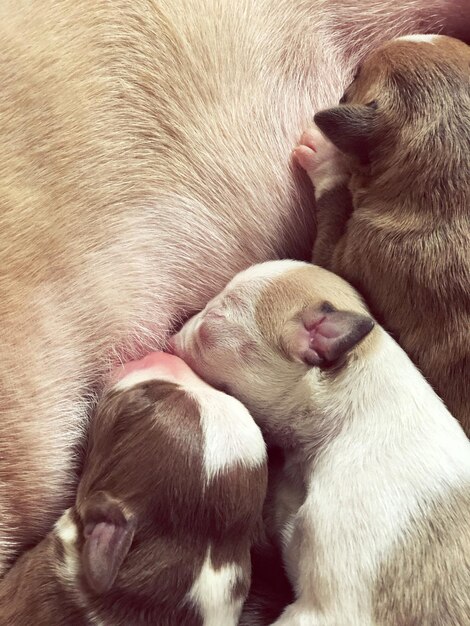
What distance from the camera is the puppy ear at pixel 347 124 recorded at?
1.63 m

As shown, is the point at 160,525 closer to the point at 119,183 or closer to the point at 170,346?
the point at 170,346

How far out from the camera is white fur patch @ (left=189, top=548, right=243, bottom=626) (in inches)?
57.4

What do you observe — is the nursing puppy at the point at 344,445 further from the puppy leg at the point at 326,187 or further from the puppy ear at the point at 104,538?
the puppy ear at the point at 104,538

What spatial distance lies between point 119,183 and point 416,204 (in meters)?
0.53

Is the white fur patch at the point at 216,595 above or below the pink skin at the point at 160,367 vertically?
below

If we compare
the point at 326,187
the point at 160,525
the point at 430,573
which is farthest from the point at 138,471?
the point at 326,187

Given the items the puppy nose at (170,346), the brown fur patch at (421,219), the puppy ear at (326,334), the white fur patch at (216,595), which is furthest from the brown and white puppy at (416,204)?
the white fur patch at (216,595)

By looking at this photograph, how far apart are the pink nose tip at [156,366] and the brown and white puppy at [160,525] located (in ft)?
0.27

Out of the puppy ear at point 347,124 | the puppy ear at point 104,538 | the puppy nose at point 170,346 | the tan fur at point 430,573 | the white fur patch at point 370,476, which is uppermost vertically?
the puppy ear at point 347,124

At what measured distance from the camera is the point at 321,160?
177cm

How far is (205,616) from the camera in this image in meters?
1.46

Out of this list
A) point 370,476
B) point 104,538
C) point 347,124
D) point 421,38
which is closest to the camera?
point 104,538

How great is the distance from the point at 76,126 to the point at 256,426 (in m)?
0.60

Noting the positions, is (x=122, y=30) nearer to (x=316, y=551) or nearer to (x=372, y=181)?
(x=372, y=181)
